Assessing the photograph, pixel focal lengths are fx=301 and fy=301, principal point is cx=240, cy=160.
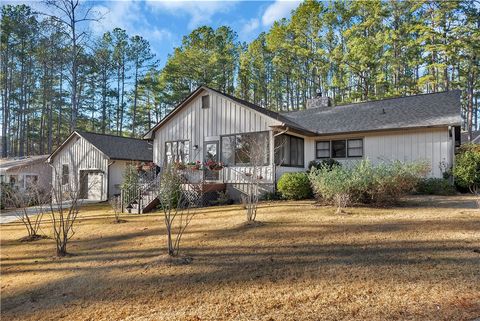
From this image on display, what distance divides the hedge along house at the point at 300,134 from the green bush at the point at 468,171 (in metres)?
0.66

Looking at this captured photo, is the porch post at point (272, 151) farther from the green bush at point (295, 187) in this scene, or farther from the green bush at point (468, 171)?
the green bush at point (468, 171)

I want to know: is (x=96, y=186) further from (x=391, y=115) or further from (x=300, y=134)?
(x=391, y=115)

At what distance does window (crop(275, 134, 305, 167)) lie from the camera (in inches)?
537

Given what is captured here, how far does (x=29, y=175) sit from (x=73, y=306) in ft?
76.1

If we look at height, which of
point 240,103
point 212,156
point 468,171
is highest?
point 240,103

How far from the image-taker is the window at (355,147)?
15.2 m

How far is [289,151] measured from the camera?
1446 centimetres

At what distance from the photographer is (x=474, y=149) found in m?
13.5

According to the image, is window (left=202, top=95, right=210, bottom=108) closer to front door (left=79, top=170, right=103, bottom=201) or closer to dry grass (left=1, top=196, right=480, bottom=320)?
dry grass (left=1, top=196, right=480, bottom=320)

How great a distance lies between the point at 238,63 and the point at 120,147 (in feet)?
63.5

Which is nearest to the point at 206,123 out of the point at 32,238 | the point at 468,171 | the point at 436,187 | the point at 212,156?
the point at 212,156

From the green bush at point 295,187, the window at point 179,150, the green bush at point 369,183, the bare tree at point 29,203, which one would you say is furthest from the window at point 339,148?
the bare tree at point 29,203

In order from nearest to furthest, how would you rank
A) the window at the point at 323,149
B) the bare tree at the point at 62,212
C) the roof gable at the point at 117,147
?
the bare tree at the point at 62,212 → the window at the point at 323,149 → the roof gable at the point at 117,147

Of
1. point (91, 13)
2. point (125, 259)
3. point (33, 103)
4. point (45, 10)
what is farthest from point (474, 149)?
point (33, 103)
